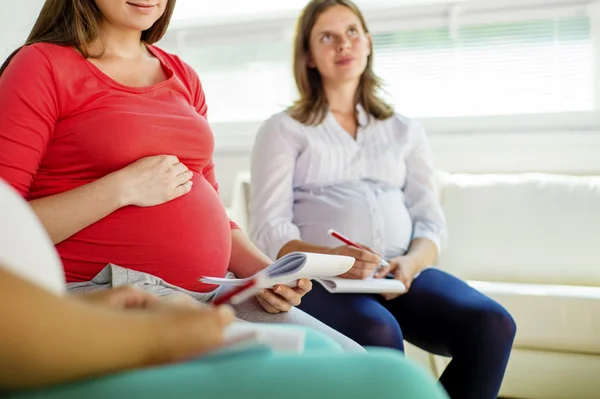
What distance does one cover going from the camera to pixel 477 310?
71.8 inches

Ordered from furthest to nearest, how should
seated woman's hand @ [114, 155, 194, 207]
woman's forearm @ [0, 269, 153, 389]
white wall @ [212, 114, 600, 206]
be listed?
1. white wall @ [212, 114, 600, 206]
2. seated woman's hand @ [114, 155, 194, 207]
3. woman's forearm @ [0, 269, 153, 389]

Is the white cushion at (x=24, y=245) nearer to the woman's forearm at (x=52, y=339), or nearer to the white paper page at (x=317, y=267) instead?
the woman's forearm at (x=52, y=339)

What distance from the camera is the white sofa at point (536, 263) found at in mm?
2332

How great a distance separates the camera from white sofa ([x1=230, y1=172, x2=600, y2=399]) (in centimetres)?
233

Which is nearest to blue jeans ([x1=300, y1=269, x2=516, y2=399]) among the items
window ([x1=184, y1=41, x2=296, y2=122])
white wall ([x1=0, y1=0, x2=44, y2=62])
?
window ([x1=184, y1=41, x2=296, y2=122])

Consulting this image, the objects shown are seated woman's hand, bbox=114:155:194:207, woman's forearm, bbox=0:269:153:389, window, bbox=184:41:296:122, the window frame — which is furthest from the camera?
window, bbox=184:41:296:122

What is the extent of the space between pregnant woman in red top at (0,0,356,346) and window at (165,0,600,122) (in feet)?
6.39

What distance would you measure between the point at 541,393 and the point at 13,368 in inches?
83.7

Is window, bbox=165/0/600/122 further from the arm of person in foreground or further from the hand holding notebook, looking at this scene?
the arm of person in foreground

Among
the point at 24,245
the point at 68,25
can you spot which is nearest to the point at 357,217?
the point at 68,25

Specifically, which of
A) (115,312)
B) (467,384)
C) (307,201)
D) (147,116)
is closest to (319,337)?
(115,312)

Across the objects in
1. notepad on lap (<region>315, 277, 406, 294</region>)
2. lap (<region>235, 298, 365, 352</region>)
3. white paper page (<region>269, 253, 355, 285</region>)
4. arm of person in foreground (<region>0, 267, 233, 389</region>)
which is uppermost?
arm of person in foreground (<region>0, 267, 233, 389</region>)

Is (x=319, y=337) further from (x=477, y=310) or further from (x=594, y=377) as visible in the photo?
(x=594, y=377)

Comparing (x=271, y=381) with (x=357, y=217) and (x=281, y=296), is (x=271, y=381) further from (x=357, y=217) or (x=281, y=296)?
(x=357, y=217)
